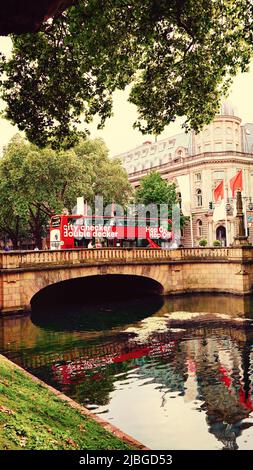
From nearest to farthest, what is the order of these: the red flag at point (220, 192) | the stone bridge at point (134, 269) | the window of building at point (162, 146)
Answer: the stone bridge at point (134, 269)
the red flag at point (220, 192)
the window of building at point (162, 146)

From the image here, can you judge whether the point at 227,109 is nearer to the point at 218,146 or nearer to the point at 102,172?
the point at 218,146

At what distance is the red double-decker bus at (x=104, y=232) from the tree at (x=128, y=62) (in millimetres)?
19283

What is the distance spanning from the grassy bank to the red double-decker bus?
23.2 metres

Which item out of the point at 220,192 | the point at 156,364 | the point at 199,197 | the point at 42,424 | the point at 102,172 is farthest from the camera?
the point at 199,197

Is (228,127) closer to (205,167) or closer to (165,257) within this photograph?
(205,167)

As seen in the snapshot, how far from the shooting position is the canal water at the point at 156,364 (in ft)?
34.0

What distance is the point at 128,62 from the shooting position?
12938 millimetres

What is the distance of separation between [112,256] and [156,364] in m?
15.7

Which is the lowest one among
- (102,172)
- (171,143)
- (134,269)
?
(134,269)

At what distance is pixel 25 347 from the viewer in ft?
63.3

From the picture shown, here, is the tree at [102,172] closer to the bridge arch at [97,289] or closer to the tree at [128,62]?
the bridge arch at [97,289]

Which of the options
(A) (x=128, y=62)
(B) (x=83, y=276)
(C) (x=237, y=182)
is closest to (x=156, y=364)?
(A) (x=128, y=62)

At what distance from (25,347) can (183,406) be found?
1003cm

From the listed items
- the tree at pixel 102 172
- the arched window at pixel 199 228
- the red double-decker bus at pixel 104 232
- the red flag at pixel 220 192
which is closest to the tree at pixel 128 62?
the red double-decker bus at pixel 104 232
